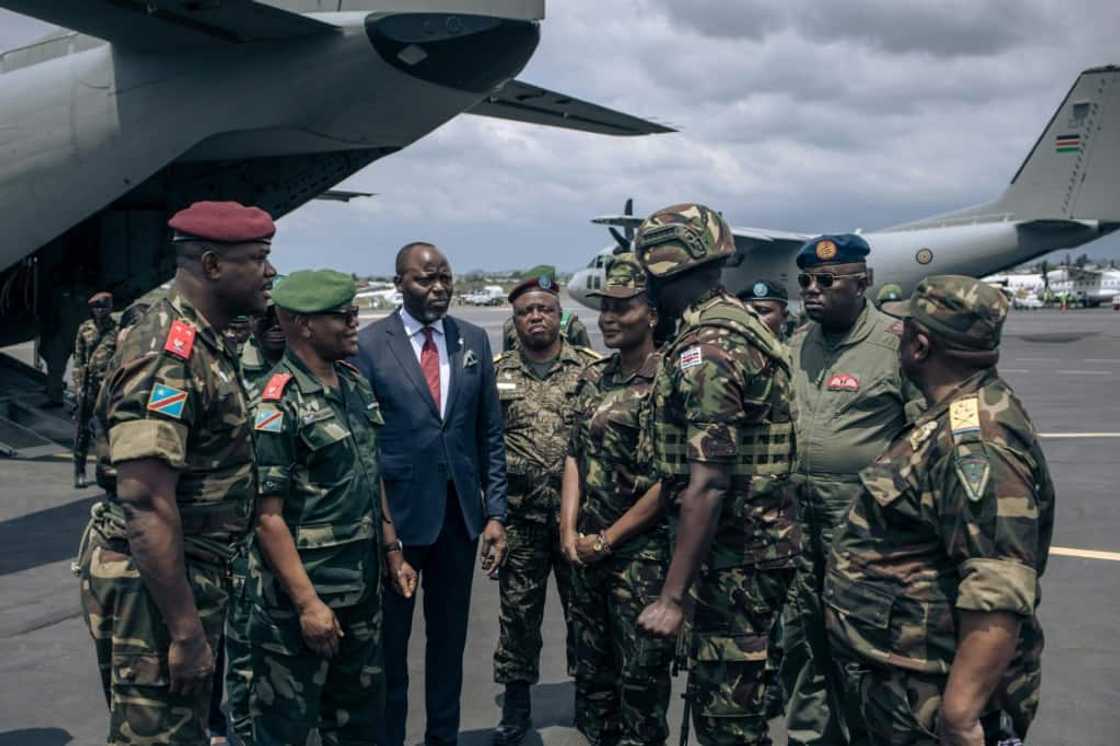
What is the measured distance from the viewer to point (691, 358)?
2.75 meters

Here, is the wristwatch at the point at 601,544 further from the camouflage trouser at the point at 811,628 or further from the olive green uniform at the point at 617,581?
the camouflage trouser at the point at 811,628

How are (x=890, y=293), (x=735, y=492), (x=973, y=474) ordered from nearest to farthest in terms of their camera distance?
(x=973, y=474)
(x=735, y=492)
(x=890, y=293)

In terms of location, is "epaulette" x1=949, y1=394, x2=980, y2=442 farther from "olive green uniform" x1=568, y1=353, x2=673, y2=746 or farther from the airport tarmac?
the airport tarmac

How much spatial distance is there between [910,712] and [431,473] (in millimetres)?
2114

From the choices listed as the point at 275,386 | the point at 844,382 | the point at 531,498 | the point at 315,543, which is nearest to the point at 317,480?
the point at 315,543

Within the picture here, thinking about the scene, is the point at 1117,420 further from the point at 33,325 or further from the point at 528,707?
the point at 33,325

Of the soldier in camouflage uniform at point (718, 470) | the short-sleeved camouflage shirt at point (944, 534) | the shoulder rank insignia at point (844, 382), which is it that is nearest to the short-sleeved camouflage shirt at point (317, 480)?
the soldier in camouflage uniform at point (718, 470)

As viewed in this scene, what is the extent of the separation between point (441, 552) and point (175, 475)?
62.0 inches

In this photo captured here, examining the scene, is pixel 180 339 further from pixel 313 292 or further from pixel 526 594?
pixel 526 594

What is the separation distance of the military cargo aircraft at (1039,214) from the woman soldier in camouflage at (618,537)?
2218 cm

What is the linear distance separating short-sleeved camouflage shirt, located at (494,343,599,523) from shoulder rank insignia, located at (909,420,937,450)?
2.16 meters

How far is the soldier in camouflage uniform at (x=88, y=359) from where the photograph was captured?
27.1 feet

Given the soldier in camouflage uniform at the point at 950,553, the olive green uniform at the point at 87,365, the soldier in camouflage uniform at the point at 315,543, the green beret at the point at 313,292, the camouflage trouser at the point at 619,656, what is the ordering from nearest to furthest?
the soldier in camouflage uniform at the point at 950,553 → the soldier in camouflage uniform at the point at 315,543 → the green beret at the point at 313,292 → the camouflage trouser at the point at 619,656 → the olive green uniform at the point at 87,365

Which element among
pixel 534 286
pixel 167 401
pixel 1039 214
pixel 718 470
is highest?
pixel 1039 214
